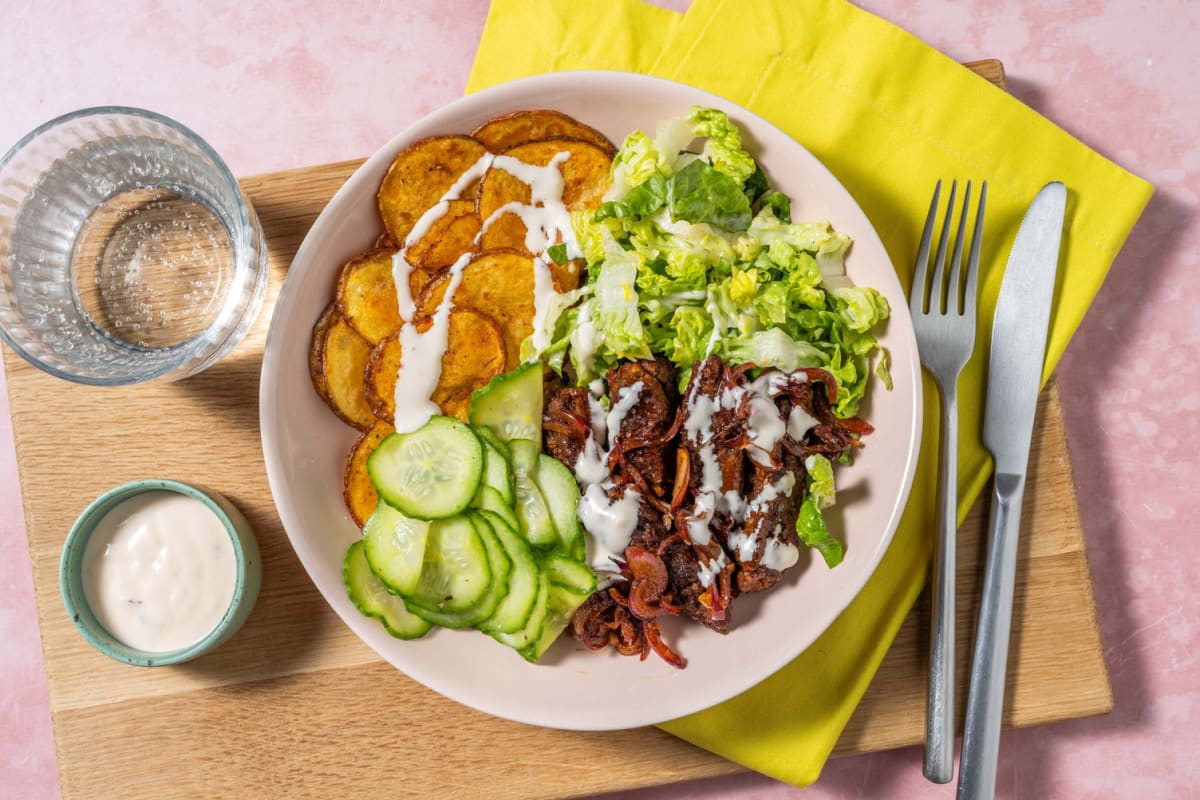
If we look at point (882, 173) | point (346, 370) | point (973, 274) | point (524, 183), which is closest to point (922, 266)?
point (973, 274)

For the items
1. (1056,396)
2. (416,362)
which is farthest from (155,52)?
(1056,396)

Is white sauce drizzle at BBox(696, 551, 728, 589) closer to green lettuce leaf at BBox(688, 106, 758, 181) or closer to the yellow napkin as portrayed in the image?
the yellow napkin

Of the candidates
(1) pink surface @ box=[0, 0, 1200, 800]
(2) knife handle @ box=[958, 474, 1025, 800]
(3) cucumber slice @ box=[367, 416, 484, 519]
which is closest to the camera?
(3) cucumber slice @ box=[367, 416, 484, 519]

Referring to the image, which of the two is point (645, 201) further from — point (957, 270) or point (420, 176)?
point (957, 270)

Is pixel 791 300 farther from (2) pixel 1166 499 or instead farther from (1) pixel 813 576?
(2) pixel 1166 499

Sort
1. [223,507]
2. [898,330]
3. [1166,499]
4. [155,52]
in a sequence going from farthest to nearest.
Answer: [155,52] < [1166,499] < [223,507] < [898,330]

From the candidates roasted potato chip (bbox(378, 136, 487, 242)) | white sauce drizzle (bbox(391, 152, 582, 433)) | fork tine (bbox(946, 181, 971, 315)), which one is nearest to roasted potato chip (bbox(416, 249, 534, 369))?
white sauce drizzle (bbox(391, 152, 582, 433))
